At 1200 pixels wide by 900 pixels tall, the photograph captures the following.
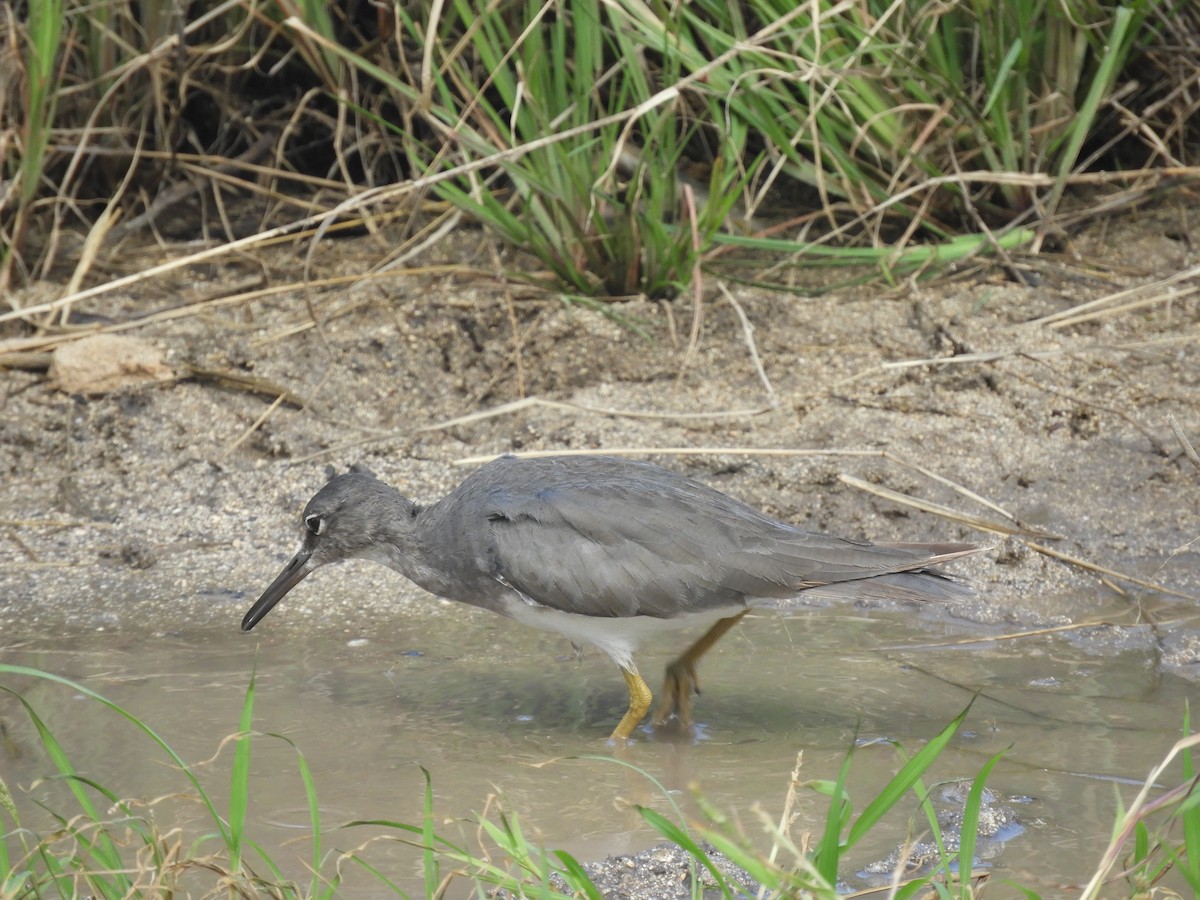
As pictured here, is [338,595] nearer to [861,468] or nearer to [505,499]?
[505,499]

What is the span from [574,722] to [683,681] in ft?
1.07

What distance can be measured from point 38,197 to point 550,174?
8.25ft

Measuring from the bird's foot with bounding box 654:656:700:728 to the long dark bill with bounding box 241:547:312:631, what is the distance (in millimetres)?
1171

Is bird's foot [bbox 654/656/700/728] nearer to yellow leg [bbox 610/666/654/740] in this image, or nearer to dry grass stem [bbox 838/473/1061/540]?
yellow leg [bbox 610/666/654/740]

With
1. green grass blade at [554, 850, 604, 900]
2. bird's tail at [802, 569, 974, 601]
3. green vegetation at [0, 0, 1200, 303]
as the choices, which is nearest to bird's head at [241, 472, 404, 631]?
green vegetation at [0, 0, 1200, 303]

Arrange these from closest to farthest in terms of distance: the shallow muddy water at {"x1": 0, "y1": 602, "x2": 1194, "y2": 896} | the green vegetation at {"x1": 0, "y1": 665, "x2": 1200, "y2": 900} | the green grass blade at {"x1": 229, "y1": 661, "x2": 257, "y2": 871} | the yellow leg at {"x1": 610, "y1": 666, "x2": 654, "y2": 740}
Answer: the green vegetation at {"x1": 0, "y1": 665, "x2": 1200, "y2": 900}, the green grass blade at {"x1": 229, "y1": 661, "x2": 257, "y2": 871}, the shallow muddy water at {"x1": 0, "y1": 602, "x2": 1194, "y2": 896}, the yellow leg at {"x1": 610, "y1": 666, "x2": 654, "y2": 740}

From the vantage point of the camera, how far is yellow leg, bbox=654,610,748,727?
3.95 metres

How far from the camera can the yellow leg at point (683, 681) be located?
13.0 ft

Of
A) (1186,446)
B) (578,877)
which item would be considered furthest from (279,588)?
(1186,446)

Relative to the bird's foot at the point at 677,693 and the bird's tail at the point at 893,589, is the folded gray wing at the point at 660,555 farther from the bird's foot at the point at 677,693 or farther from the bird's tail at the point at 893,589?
the bird's foot at the point at 677,693

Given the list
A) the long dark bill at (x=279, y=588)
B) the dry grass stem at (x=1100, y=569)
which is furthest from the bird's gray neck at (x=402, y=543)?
the dry grass stem at (x=1100, y=569)

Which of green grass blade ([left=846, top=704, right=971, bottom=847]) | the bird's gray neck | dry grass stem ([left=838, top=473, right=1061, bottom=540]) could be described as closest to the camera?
green grass blade ([left=846, top=704, right=971, bottom=847])

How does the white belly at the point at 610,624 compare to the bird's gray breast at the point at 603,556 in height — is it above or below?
below

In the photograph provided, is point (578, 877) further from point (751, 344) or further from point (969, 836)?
point (751, 344)
